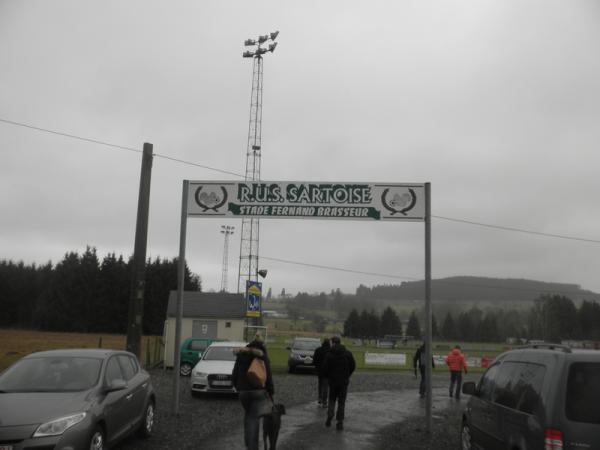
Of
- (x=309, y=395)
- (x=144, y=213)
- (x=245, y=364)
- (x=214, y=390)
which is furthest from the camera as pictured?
(x=309, y=395)

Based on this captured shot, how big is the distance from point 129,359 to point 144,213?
4.71 metres

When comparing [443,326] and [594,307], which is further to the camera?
[443,326]

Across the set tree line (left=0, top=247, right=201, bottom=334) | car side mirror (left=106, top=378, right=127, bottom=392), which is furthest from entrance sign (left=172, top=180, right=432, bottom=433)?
tree line (left=0, top=247, right=201, bottom=334)

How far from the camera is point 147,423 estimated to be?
9367 mm

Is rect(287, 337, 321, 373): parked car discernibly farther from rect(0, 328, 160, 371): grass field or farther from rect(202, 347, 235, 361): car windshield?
rect(202, 347, 235, 361): car windshield

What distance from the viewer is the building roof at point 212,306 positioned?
31641 millimetres

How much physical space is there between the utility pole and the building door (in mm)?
18061

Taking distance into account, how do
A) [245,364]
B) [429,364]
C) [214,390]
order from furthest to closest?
[214,390] < [429,364] < [245,364]

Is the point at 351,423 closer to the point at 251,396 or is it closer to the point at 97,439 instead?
the point at 251,396

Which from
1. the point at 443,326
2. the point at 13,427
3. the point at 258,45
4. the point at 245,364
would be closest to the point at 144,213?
the point at 245,364

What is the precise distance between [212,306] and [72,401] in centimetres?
2577

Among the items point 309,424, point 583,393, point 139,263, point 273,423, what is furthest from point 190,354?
point 583,393

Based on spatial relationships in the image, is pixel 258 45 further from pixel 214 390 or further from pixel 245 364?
pixel 245 364

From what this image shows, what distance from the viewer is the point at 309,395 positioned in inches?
674
